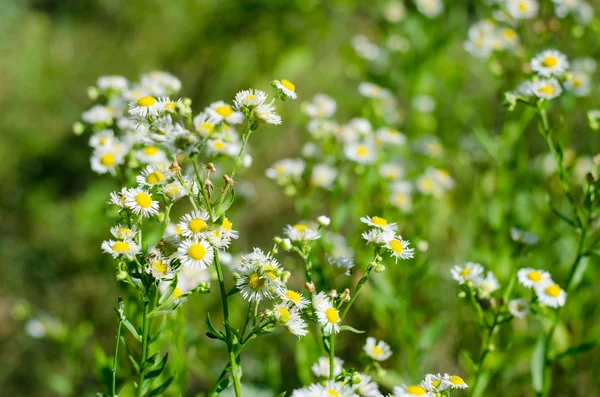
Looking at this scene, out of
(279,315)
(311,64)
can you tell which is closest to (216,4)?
(311,64)

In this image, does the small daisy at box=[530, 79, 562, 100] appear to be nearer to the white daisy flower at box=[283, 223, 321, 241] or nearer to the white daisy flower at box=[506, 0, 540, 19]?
the white daisy flower at box=[283, 223, 321, 241]

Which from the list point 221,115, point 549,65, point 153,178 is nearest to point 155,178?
point 153,178

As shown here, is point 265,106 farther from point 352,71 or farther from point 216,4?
point 216,4

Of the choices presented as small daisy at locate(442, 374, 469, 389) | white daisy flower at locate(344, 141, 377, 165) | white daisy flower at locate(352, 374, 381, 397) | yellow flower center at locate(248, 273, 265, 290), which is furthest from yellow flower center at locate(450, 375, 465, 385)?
white daisy flower at locate(344, 141, 377, 165)

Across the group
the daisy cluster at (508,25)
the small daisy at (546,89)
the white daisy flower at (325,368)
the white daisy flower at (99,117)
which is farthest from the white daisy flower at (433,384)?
the daisy cluster at (508,25)

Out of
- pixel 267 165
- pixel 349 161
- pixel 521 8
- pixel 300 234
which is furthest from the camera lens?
pixel 267 165

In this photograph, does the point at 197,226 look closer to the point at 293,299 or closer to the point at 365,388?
the point at 293,299

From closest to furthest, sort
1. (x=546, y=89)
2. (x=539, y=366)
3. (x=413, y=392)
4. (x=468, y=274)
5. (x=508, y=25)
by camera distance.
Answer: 1. (x=413, y=392)
2. (x=468, y=274)
3. (x=546, y=89)
4. (x=539, y=366)
5. (x=508, y=25)
